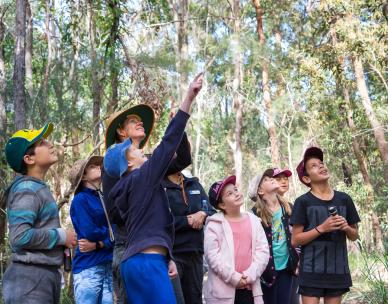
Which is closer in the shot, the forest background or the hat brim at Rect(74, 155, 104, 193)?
the hat brim at Rect(74, 155, 104, 193)

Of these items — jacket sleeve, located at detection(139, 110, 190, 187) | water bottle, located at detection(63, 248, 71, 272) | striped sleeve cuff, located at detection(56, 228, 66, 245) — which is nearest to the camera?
jacket sleeve, located at detection(139, 110, 190, 187)

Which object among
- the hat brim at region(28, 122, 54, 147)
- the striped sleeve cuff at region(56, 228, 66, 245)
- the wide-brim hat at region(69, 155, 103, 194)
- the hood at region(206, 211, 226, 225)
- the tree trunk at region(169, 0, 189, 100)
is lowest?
the hood at region(206, 211, 226, 225)

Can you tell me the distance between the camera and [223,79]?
2986 cm

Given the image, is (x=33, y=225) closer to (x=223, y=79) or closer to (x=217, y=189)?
(x=217, y=189)

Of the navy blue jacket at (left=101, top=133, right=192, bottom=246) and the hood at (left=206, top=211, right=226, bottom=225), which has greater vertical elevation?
the navy blue jacket at (left=101, top=133, right=192, bottom=246)

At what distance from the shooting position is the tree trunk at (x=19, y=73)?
6059 mm

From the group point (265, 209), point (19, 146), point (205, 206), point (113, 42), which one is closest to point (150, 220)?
point (19, 146)

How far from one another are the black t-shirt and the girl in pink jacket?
0.43m

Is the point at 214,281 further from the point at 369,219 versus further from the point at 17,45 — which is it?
the point at 369,219

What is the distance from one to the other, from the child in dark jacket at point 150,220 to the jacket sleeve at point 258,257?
1468 millimetres

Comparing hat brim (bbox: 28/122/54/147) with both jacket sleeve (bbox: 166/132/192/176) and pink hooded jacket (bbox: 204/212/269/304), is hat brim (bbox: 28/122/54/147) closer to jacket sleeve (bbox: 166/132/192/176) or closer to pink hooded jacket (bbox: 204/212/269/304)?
jacket sleeve (bbox: 166/132/192/176)

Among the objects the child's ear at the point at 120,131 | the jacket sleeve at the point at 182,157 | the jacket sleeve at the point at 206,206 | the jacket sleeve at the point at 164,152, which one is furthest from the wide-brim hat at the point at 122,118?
the jacket sleeve at the point at 164,152

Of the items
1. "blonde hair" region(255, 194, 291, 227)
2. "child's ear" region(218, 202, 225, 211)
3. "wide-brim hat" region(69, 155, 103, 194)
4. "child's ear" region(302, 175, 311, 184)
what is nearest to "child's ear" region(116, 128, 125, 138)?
"wide-brim hat" region(69, 155, 103, 194)

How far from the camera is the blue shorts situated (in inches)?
124
